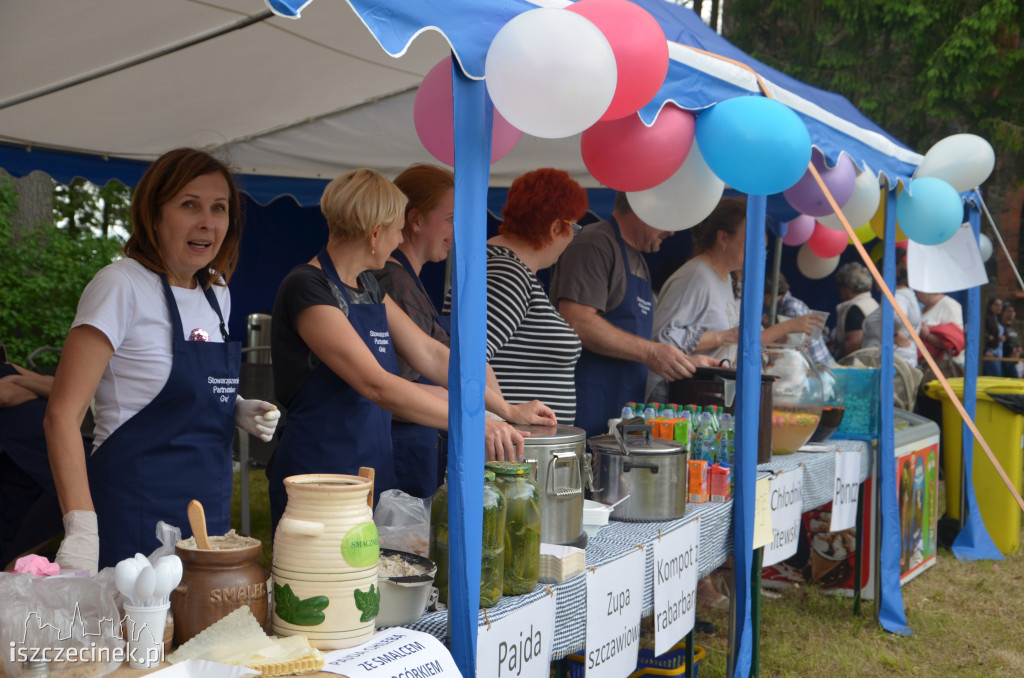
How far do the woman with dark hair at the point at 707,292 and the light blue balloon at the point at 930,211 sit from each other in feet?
2.37

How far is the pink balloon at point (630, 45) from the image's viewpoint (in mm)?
1943

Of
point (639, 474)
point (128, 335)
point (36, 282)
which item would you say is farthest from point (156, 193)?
point (36, 282)

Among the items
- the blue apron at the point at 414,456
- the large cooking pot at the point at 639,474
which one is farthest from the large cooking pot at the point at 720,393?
the blue apron at the point at 414,456

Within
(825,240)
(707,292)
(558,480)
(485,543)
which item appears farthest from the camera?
(825,240)

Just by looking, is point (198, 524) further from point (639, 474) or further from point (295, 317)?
point (639, 474)

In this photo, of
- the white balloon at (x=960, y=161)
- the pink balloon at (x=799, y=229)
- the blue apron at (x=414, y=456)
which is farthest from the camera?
the pink balloon at (x=799, y=229)

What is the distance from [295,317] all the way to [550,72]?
786 mm

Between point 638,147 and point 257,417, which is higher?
point 638,147

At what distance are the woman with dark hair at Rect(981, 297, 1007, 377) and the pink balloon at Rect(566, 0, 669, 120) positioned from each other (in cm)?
812

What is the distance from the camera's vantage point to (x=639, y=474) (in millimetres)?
2293

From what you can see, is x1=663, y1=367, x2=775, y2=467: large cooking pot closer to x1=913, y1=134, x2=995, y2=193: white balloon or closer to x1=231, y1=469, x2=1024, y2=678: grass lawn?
x1=231, y1=469, x2=1024, y2=678: grass lawn

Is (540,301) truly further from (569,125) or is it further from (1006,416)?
(1006,416)

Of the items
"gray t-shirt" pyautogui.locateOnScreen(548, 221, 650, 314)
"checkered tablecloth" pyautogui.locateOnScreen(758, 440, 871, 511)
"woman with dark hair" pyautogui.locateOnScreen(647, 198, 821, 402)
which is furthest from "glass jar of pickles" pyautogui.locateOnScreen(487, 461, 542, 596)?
"woman with dark hair" pyautogui.locateOnScreen(647, 198, 821, 402)

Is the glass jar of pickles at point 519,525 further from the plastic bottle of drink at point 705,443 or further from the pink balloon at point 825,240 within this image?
the pink balloon at point 825,240
